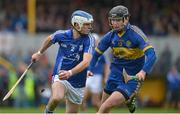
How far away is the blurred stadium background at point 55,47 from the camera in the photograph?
25031mm

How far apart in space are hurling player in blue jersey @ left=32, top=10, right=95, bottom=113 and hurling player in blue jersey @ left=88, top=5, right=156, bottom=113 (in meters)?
0.39

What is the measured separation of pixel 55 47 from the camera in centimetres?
2578

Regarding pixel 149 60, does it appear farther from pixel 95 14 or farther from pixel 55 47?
pixel 95 14

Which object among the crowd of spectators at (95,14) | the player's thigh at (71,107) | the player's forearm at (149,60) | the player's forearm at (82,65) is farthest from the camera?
the crowd of spectators at (95,14)

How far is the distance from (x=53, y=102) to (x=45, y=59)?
11207 mm

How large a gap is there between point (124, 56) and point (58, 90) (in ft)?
4.18

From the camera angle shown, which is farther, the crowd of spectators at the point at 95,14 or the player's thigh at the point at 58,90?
the crowd of spectators at the point at 95,14

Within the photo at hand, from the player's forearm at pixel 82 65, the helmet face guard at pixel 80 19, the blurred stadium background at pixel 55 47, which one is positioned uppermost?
the helmet face guard at pixel 80 19

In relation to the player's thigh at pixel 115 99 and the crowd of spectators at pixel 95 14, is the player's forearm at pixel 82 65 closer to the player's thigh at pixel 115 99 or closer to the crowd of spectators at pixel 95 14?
the player's thigh at pixel 115 99

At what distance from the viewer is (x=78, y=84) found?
15078 millimetres

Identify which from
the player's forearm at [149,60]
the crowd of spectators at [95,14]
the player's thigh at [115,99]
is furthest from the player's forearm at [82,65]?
the crowd of spectators at [95,14]

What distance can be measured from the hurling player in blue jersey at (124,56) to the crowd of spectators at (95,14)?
39.1ft

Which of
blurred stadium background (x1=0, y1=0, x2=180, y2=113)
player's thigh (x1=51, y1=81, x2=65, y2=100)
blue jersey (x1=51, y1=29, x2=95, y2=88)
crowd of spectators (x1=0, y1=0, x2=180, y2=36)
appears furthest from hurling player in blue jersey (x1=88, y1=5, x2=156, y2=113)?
crowd of spectators (x1=0, y1=0, x2=180, y2=36)

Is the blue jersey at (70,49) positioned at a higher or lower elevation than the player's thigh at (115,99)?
higher
